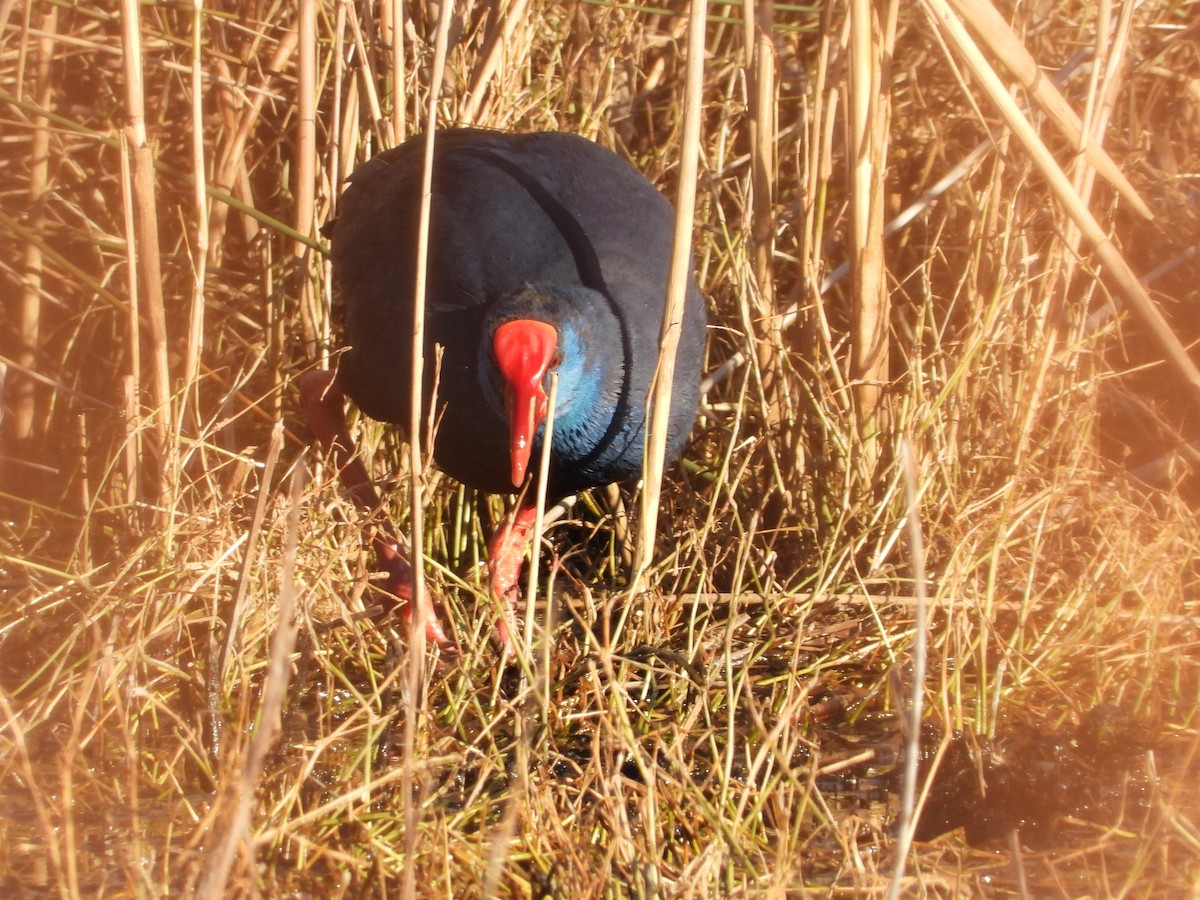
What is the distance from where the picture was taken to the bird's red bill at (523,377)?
2.40m

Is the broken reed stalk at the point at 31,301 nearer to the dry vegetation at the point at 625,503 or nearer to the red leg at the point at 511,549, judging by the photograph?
the dry vegetation at the point at 625,503

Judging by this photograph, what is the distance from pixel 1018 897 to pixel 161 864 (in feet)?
4.79

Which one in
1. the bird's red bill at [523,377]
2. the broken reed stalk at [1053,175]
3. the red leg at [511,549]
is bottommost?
the red leg at [511,549]

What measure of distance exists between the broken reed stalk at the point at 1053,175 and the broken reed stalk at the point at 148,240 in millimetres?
1545

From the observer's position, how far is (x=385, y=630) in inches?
107

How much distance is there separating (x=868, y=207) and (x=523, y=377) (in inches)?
37.9

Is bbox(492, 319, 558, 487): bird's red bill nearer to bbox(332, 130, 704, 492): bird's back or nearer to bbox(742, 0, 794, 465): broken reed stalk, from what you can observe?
bbox(332, 130, 704, 492): bird's back

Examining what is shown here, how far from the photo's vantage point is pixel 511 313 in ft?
8.26

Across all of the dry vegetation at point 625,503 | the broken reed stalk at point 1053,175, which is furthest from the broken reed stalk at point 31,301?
the broken reed stalk at point 1053,175

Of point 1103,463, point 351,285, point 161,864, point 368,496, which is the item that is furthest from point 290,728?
point 1103,463

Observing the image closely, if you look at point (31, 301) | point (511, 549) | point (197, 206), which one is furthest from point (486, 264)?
point (31, 301)

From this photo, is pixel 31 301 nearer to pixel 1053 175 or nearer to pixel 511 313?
pixel 511 313

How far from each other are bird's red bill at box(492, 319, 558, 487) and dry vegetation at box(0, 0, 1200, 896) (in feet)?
0.82

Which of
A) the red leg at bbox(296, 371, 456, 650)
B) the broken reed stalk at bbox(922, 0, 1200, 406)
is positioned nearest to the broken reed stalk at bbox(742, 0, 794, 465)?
the broken reed stalk at bbox(922, 0, 1200, 406)
